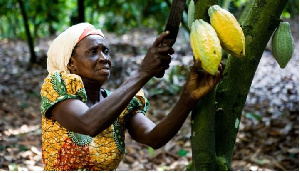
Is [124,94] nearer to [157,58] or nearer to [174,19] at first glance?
[157,58]

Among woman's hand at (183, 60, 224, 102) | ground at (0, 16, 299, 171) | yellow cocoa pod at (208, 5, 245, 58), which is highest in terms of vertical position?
yellow cocoa pod at (208, 5, 245, 58)

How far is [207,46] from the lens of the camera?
112 cm

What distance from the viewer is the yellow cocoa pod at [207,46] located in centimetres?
112

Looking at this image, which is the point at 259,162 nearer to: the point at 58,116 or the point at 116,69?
the point at 58,116

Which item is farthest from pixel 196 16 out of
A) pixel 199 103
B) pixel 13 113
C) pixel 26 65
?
pixel 26 65

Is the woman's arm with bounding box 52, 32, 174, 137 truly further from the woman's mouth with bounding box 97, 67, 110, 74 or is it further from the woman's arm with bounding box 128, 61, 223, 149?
the woman's mouth with bounding box 97, 67, 110, 74

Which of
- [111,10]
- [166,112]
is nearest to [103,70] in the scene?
[166,112]

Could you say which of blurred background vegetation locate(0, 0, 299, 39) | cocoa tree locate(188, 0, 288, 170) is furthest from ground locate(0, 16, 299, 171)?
cocoa tree locate(188, 0, 288, 170)

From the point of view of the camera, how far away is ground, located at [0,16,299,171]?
11.5 feet

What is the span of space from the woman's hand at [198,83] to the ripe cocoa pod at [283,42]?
368mm

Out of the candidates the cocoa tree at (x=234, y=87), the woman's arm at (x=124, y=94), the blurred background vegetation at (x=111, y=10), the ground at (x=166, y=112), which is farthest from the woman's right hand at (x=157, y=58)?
the blurred background vegetation at (x=111, y=10)

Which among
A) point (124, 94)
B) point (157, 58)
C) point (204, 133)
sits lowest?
point (204, 133)

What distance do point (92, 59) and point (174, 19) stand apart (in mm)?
554

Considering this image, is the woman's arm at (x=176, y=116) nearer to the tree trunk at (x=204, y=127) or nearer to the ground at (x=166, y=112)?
the tree trunk at (x=204, y=127)
